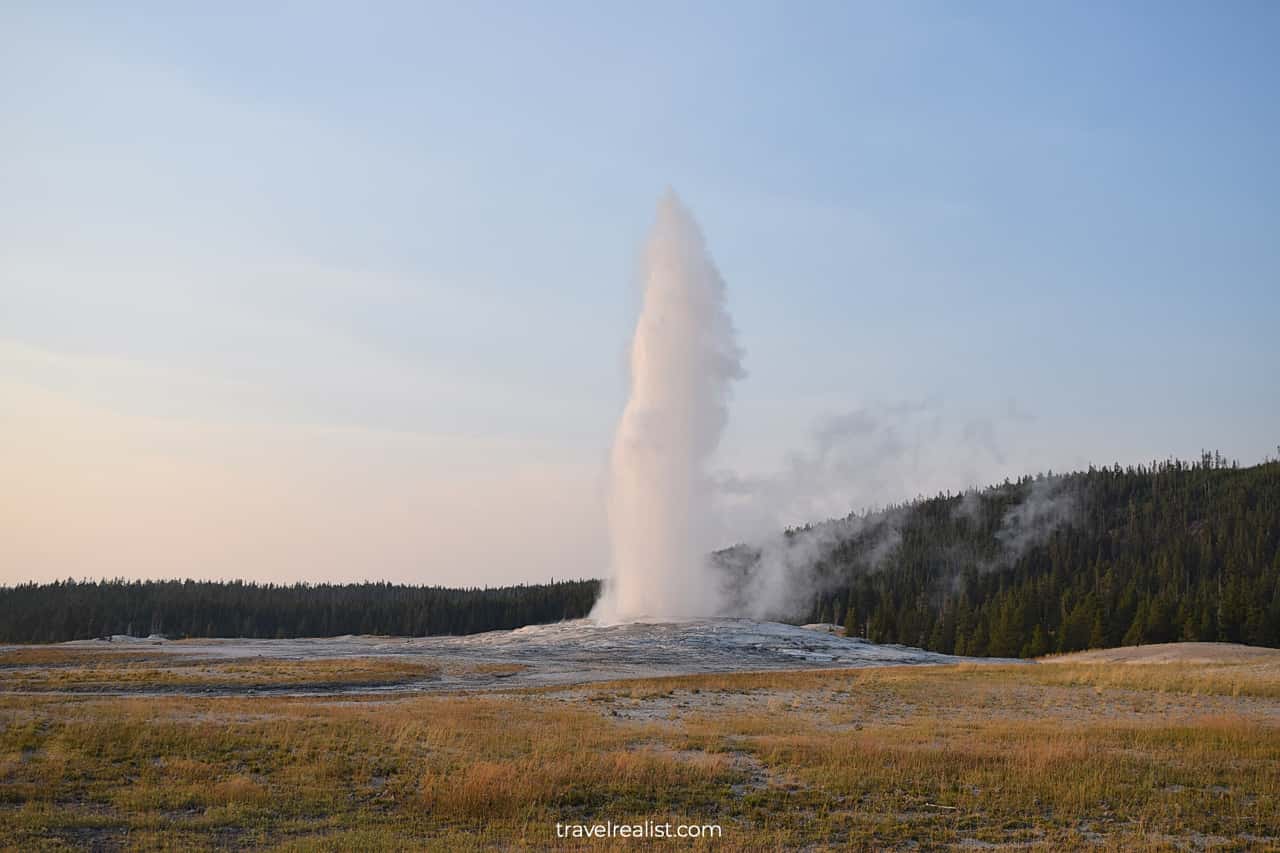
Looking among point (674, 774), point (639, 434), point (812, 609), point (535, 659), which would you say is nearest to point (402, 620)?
point (812, 609)

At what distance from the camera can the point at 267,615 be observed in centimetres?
13838

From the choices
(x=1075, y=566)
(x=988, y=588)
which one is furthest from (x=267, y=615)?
(x=1075, y=566)

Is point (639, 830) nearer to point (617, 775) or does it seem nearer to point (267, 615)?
point (617, 775)

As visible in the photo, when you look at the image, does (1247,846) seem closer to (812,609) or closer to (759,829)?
(759,829)

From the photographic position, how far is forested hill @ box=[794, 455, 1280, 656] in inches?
3103

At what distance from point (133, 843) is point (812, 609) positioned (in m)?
122

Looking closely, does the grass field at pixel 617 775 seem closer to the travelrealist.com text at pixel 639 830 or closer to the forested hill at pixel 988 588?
the travelrealist.com text at pixel 639 830

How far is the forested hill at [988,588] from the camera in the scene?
3219 inches

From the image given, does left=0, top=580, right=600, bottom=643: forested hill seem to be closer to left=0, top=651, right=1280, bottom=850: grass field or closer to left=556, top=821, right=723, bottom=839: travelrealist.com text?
left=0, top=651, right=1280, bottom=850: grass field

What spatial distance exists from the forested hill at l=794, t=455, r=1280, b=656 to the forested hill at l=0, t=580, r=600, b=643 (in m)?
39.9

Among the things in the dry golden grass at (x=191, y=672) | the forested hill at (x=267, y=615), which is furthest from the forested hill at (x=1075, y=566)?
the dry golden grass at (x=191, y=672)

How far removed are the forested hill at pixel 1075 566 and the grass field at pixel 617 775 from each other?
53.9m

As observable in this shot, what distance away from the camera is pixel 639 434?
76.6 meters

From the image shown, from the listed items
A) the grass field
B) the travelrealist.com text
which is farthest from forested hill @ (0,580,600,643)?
the travelrealist.com text
